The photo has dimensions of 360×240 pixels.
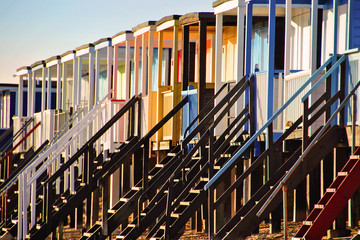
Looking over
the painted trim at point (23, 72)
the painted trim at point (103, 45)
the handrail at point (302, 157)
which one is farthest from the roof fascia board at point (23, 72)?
the handrail at point (302, 157)

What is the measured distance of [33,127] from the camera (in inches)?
1065

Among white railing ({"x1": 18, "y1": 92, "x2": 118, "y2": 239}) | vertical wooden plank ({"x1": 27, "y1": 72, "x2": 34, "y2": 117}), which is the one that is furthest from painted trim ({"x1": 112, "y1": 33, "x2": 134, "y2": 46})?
vertical wooden plank ({"x1": 27, "y1": 72, "x2": 34, "y2": 117})

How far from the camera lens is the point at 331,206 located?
1112cm

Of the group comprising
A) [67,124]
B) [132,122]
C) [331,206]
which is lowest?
[331,206]

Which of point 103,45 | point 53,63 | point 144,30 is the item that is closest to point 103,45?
point 103,45

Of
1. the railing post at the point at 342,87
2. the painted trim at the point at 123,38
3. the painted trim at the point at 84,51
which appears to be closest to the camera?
the railing post at the point at 342,87

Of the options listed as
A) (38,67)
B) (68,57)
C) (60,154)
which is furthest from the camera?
(38,67)

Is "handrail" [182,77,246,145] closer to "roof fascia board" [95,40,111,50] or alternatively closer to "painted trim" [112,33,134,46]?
"painted trim" [112,33,134,46]

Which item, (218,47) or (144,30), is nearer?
(218,47)

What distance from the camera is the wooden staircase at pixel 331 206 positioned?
434 inches

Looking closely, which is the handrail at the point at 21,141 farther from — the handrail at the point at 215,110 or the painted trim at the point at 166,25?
the handrail at the point at 215,110

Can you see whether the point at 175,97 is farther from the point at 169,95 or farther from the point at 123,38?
the point at 123,38

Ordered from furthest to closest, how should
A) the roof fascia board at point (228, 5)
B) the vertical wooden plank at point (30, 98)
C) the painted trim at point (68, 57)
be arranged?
the vertical wooden plank at point (30, 98) < the painted trim at point (68, 57) < the roof fascia board at point (228, 5)

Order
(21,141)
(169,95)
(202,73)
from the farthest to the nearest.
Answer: (21,141)
(169,95)
(202,73)
